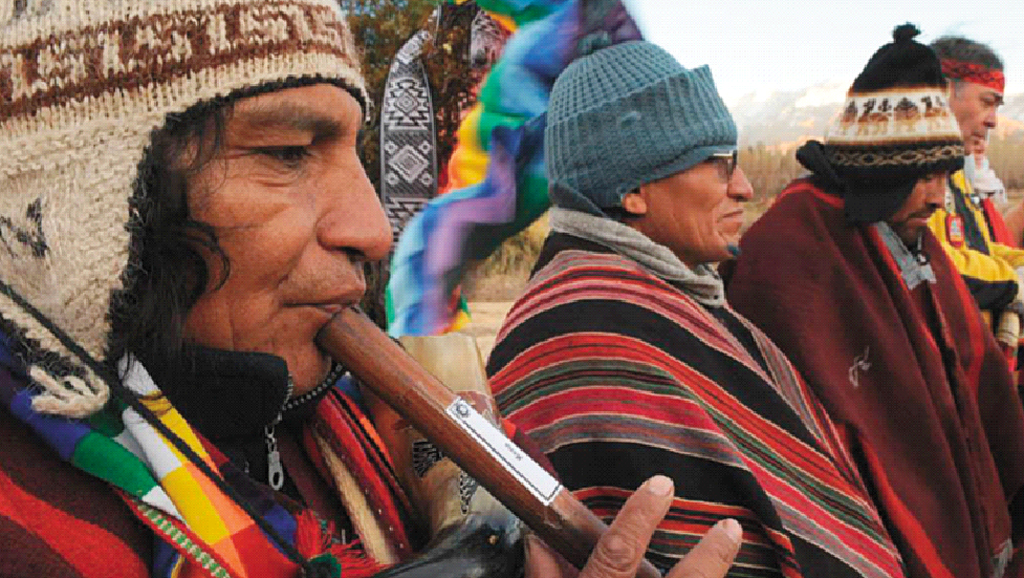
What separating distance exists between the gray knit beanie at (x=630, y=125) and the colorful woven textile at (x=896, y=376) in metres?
0.76

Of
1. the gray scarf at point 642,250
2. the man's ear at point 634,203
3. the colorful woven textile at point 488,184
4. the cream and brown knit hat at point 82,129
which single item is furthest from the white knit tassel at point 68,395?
the colorful woven textile at point 488,184

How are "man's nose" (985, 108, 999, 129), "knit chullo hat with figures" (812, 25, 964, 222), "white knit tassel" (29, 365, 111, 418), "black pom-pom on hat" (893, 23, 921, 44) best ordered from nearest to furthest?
"white knit tassel" (29, 365, 111, 418) < "knit chullo hat with figures" (812, 25, 964, 222) < "black pom-pom on hat" (893, 23, 921, 44) < "man's nose" (985, 108, 999, 129)

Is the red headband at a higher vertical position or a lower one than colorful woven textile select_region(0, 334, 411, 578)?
lower

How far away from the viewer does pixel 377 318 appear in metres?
6.54

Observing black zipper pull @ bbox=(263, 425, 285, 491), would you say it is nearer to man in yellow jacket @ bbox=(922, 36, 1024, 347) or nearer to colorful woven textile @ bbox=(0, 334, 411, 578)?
colorful woven textile @ bbox=(0, 334, 411, 578)

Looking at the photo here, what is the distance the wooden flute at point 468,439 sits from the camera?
3.59 ft

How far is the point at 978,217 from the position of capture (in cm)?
486

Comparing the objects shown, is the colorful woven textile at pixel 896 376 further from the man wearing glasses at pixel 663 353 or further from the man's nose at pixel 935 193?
the man wearing glasses at pixel 663 353

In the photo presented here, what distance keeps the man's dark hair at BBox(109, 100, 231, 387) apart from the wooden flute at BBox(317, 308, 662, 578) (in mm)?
175

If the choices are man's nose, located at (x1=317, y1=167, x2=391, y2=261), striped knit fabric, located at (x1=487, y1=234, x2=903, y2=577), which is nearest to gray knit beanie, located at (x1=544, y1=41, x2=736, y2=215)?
striped knit fabric, located at (x1=487, y1=234, x2=903, y2=577)

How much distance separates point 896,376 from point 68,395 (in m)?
2.88

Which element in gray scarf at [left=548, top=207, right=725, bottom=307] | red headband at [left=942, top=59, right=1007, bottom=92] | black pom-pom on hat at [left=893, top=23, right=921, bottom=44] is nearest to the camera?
gray scarf at [left=548, top=207, right=725, bottom=307]

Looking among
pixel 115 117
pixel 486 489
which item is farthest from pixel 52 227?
pixel 486 489

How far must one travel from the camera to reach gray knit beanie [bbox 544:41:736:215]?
2.57 meters
